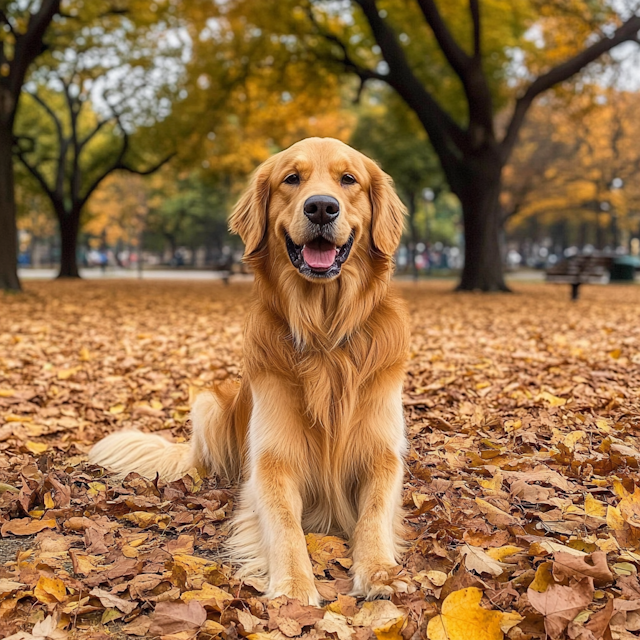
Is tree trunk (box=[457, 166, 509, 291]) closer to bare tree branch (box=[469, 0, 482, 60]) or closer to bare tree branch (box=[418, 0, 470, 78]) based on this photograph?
bare tree branch (box=[418, 0, 470, 78])

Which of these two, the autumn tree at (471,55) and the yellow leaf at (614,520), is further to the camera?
the autumn tree at (471,55)

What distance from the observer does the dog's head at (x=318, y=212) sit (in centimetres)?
299

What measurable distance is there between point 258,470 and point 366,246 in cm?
119

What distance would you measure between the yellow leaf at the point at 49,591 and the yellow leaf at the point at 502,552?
159 centimetres

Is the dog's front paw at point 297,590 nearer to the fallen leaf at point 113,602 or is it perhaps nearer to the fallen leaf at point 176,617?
the fallen leaf at point 176,617

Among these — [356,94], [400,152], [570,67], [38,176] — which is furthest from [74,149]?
[570,67]

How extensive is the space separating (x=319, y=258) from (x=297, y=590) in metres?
1.41

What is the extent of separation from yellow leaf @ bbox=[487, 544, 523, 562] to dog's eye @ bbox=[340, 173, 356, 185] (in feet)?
5.77

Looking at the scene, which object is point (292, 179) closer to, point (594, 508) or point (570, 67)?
point (594, 508)

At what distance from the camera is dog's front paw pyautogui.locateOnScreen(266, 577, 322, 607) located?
234 cm

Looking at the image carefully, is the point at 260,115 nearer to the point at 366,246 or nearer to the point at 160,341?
the point at 160,341

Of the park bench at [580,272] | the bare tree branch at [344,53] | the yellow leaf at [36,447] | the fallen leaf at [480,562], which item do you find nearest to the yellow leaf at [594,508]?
the fallen leaf at [480,562]

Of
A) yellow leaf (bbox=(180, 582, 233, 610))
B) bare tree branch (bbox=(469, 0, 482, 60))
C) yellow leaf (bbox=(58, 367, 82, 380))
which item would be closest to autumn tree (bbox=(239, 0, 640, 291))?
bare tree branch (bbox=(469, 0, 482, 60))

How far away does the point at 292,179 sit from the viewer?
126 inches
